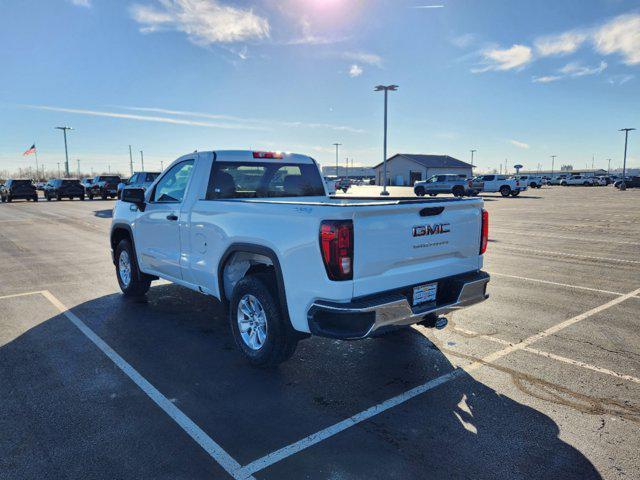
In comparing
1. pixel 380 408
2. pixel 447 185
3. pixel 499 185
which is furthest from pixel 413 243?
pixel 499 185

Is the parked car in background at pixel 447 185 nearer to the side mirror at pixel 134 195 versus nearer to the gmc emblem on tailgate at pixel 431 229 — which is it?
the side mirror at pixel 134 195

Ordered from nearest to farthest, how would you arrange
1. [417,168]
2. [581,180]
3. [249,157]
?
[249,157] → [581,180] → [417,168]

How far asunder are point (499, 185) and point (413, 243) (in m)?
38.8

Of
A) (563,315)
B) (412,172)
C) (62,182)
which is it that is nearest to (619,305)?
(563,315)

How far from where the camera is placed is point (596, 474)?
2.71 metres

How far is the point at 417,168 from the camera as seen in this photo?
73562 millimetres

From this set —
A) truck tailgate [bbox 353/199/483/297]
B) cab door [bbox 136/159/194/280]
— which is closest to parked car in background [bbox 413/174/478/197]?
cab door [bbox 136/159/194/280]

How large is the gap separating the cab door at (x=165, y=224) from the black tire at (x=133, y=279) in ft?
0.98

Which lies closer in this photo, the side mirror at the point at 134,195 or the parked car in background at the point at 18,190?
the side mirror at the point at 134,195

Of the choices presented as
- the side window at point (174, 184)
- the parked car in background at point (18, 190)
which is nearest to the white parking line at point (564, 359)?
the side window at point (174, 184)

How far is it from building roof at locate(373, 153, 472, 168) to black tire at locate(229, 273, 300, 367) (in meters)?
70.3

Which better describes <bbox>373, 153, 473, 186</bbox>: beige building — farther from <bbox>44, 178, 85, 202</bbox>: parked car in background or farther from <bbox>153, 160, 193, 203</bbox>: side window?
<bbox>153, 160, 193, 203</bbox>: side window

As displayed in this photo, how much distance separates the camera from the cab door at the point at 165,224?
17.3 ft

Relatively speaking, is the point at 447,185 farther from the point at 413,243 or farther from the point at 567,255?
the point at 413,243
